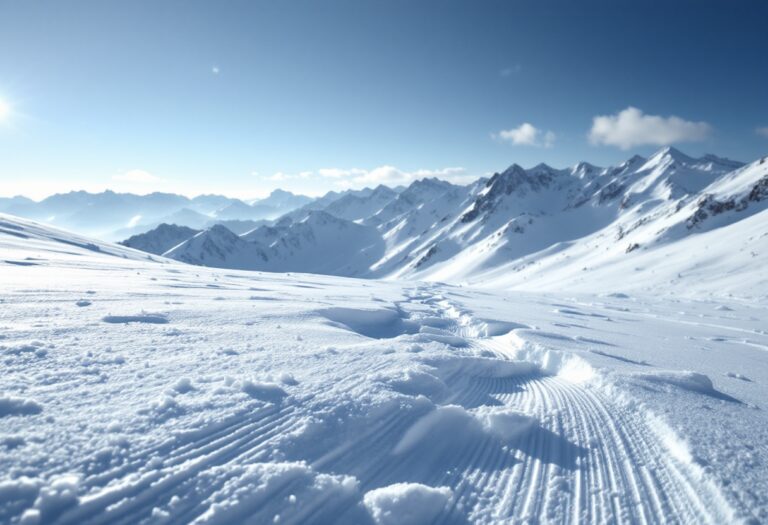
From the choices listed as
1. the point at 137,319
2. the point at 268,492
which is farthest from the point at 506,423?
the point at 137,319

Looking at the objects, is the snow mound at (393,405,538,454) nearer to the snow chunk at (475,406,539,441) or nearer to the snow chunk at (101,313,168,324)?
the snow chunk at (475,406,539,441)

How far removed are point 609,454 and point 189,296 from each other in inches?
417

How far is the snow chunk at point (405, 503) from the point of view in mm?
2973

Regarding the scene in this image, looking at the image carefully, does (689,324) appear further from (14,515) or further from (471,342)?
(14,515)

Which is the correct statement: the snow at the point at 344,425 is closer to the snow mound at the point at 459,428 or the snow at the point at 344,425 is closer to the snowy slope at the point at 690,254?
the snow mound at the point at 459,428

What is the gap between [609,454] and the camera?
3996 mm

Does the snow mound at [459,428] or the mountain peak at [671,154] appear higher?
the mountain peak at [671,154]

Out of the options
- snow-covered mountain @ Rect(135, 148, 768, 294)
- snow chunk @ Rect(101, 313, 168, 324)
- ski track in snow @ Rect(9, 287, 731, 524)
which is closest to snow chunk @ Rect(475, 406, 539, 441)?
ski track in snow @ Rect(9, 287, 731, 524)

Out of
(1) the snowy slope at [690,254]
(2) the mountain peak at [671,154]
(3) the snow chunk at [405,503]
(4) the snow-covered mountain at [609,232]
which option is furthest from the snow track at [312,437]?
(2) the mountain peak at [671,154]

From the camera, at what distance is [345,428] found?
3.99 metres

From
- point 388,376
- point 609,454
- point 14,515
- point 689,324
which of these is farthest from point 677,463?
point 689,324

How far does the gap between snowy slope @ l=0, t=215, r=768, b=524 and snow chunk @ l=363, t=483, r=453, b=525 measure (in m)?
0.01

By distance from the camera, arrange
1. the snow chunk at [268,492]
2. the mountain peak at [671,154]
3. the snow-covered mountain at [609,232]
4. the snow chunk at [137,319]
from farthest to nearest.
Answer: the mountain peak at [671,154] < the snow-covered mountain at [609,232] < the snow chunk at [137,319] < the snow chunk at [268,492]

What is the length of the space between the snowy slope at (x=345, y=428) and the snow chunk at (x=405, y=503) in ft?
0.05
